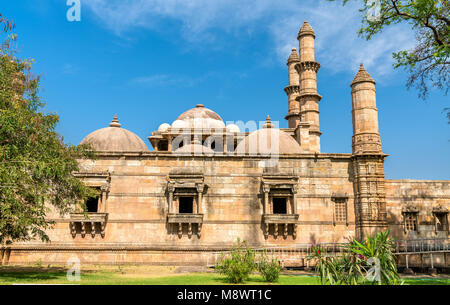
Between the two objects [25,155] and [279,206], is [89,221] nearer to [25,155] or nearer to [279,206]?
[25,155]

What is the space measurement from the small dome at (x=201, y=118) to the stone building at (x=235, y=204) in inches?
554

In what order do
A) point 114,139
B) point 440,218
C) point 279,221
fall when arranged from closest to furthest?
point 279,221
point 440,218
point 114,139

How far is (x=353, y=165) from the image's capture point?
19500 millimetres

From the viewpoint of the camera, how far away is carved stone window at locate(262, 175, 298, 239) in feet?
60.3

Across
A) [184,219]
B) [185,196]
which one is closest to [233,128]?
[185,196]

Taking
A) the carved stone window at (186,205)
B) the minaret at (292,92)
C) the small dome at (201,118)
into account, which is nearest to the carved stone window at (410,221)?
the carved stone window at (186,205)

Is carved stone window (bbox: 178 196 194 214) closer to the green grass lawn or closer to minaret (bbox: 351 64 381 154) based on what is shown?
the green grass lawn

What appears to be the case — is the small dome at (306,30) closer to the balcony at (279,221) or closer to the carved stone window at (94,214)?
the balcony at (279,221)

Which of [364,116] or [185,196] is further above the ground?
[364,116]

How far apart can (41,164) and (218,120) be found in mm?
24616

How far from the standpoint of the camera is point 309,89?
1115 inches

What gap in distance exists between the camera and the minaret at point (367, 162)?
61.1 feet

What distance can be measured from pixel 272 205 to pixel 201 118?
682 inches

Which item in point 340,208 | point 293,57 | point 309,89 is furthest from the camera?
point 293,57
